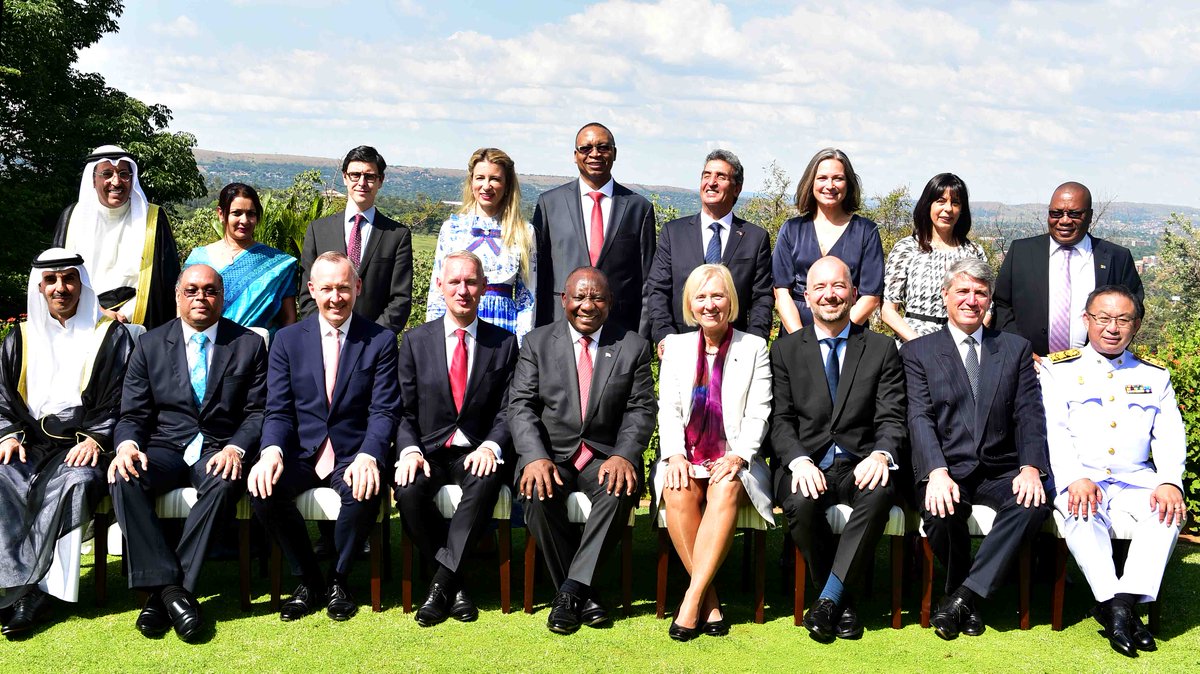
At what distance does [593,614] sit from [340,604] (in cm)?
128

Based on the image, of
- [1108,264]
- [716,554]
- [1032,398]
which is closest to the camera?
[716,554]

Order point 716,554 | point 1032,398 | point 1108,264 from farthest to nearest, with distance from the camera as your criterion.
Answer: point 1108,264
point 1032,398
point 716,554

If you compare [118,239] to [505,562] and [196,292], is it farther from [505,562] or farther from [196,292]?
[505,562]

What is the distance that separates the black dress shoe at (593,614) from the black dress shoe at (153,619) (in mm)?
2021

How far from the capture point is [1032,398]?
5.18 meters

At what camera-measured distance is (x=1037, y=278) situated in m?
5.76

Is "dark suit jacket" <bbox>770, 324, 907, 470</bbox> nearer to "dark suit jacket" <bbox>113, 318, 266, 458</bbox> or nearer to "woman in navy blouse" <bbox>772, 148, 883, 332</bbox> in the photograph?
"woman in navy blouse" <bbox>772, 148, 883, 332</bbox>

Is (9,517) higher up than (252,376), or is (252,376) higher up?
(252,376)

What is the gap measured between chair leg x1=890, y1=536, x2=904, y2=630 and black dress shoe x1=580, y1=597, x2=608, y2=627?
1457 millimetres

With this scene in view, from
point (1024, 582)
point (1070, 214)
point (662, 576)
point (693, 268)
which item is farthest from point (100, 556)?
point (1070, 214)

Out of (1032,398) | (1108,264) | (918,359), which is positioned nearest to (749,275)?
(918,359)

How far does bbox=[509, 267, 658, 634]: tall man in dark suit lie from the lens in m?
4.96

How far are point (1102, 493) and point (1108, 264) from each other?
1.48 meters

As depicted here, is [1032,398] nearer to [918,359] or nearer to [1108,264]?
[918,359]
